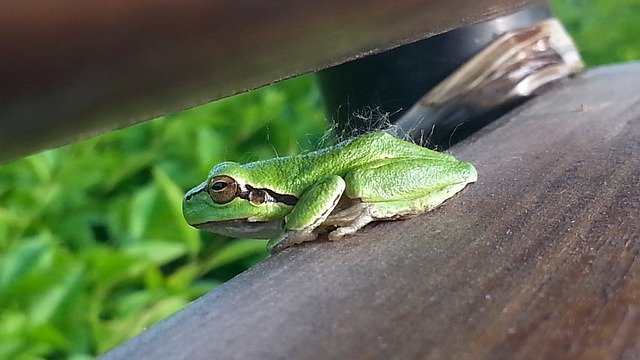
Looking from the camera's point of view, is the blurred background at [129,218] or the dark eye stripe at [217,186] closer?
the dark eye stripe at [217,186]

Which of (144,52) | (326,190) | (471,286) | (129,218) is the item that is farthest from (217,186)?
(144,52)

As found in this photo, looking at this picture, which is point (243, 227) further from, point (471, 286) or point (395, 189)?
point (471, 286)

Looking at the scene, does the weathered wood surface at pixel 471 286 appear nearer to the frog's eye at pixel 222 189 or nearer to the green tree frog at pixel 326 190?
the green tree frog at pixel 326 190

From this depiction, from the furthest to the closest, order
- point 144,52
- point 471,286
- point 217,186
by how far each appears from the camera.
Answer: point 217,186
point 471,286
point 144,52

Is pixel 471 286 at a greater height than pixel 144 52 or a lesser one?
lesser

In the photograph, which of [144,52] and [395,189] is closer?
[144,52]

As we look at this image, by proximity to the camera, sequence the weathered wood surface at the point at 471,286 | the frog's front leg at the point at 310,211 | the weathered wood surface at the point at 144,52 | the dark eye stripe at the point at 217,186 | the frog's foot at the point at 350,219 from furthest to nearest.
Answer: the dark eye stripe at the point at 217,186 < the frog's front leg at the point at 310,211 < the frog's foot at the point at 350,219 < the weathered wood surface at the point at 471,286 < the weathered wood surface at the point at 144,52

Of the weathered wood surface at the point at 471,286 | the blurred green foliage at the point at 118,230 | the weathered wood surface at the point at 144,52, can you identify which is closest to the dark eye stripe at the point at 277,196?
the blurred green foliage at the point at 118,230
